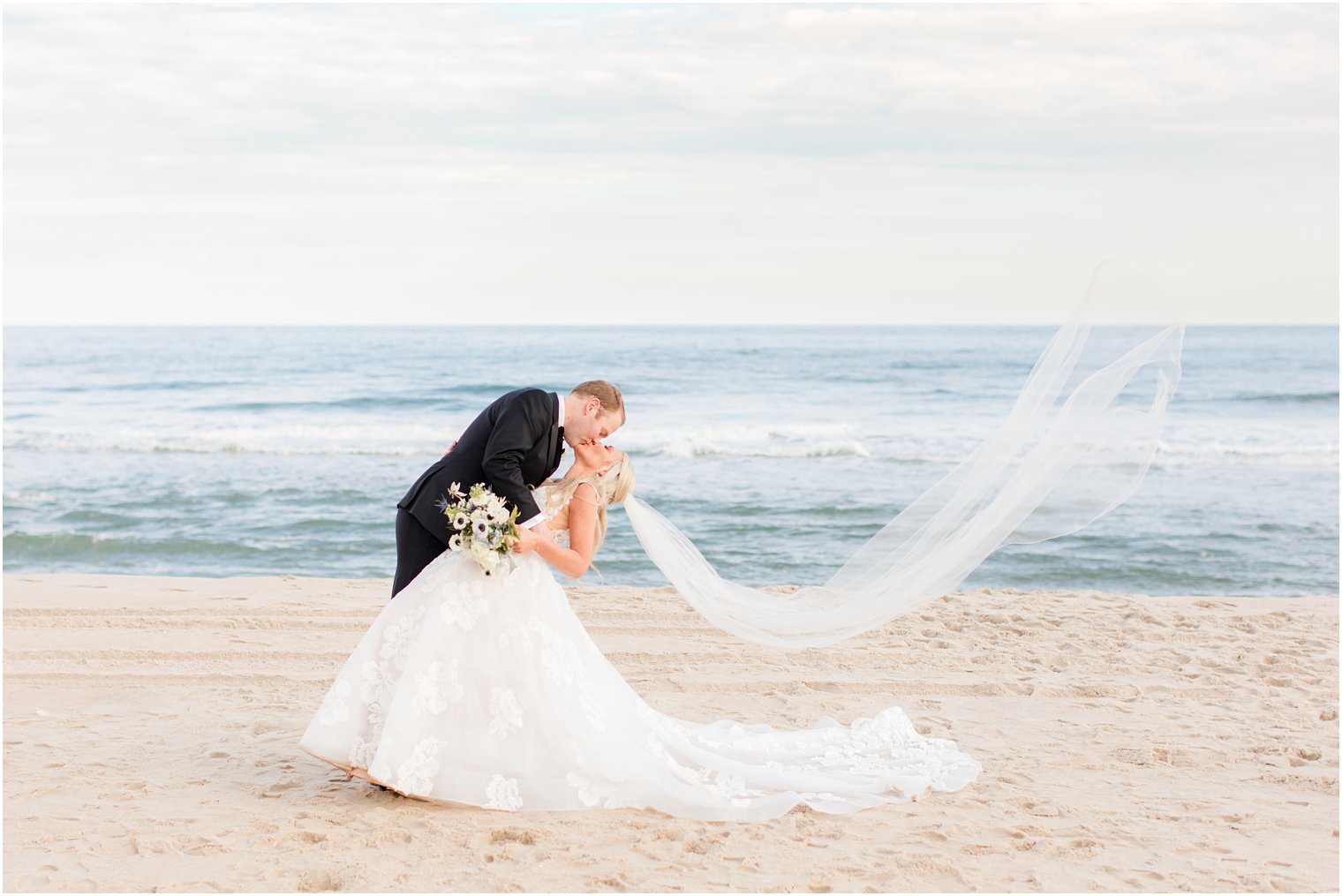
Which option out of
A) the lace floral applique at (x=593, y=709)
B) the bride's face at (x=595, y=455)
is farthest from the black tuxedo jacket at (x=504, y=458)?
the lace floral applique at (x=593, y=709)

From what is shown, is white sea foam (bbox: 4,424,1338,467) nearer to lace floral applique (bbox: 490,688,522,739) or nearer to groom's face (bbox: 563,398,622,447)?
groom's face (bbox: 563,398,622,447)

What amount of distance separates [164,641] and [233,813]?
3.27 meters

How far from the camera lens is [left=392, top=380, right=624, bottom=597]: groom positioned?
13.8 feet

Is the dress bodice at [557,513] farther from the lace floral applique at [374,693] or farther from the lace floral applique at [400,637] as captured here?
the lace floral applique at [374,693]

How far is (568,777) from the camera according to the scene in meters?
4.37

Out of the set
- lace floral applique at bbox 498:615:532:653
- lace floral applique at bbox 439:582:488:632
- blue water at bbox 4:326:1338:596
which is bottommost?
blue water at bbox 4:326:1338:596

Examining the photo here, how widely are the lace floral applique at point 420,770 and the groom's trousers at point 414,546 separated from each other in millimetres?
661

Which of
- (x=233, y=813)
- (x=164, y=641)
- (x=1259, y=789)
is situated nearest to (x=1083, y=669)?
Result: (x=1259, y=789)

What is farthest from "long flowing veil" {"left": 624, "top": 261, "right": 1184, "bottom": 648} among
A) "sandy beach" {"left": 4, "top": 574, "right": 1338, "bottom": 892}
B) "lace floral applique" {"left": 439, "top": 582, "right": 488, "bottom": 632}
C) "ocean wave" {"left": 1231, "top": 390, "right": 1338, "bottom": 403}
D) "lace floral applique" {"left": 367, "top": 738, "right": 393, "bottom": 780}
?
"ocean wave" {"left": 1231, "top": 390, "right": 1338, "bottom": 403}

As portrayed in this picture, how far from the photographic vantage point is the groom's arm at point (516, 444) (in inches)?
165

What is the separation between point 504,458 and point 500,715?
1.02 m

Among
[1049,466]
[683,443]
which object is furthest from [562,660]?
[683,443]

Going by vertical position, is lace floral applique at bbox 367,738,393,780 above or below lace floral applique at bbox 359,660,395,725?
below

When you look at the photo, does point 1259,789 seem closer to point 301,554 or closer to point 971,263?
point 301,554
